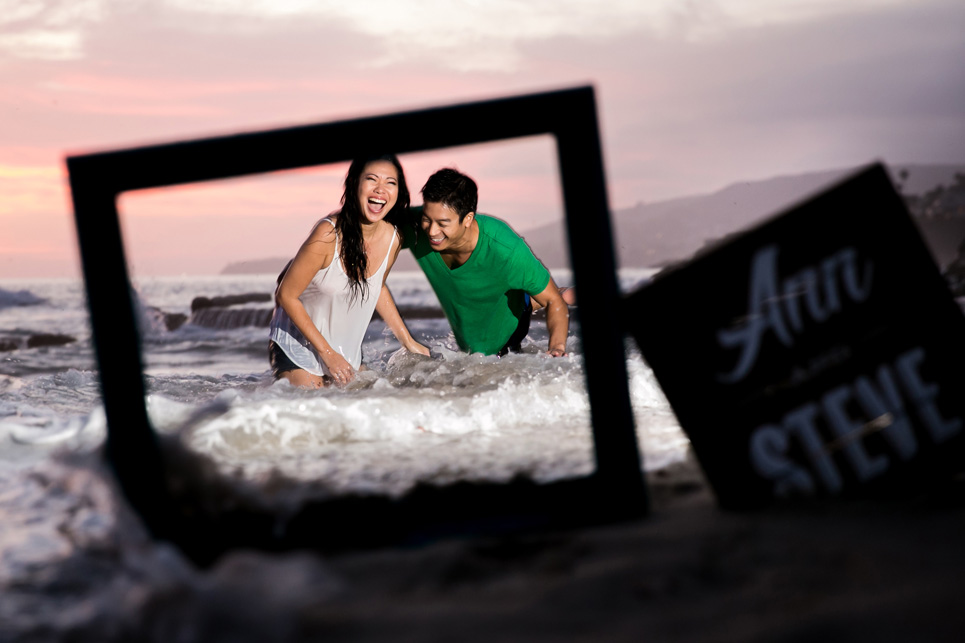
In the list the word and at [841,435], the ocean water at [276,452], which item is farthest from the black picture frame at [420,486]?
the word and at [841,435]

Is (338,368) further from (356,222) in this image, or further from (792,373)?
(792,373)

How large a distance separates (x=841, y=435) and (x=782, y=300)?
20 cm

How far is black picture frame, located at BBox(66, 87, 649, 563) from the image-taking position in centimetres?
96

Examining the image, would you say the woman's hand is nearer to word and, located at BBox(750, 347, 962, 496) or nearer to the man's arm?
the man's arm

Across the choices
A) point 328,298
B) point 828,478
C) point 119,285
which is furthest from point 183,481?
point 328,298

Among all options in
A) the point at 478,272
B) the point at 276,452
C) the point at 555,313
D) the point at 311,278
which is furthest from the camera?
the point at 555,313

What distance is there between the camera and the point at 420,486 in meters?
1.01

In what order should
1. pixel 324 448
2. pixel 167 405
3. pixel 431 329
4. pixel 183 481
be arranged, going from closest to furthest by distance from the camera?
pixel 183 481 < pixel 324 448 < pixel 167 405 < pixel 431 329

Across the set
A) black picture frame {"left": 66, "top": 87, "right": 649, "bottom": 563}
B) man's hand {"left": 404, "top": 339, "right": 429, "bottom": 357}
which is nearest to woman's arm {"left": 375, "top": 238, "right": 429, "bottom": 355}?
man's hand {"left": 404, "top": 339, "right": 429, "bottom": 357}

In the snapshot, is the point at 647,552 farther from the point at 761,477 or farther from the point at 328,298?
the point at 328,298

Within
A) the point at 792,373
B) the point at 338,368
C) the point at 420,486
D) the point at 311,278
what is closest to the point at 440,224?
the point at 311,278

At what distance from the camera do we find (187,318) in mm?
9617

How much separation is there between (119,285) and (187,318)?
30.6 feet

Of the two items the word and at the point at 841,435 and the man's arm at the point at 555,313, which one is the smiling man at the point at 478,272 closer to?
the man's arm at the point at 555,313
